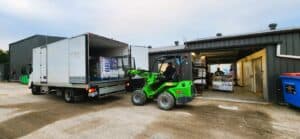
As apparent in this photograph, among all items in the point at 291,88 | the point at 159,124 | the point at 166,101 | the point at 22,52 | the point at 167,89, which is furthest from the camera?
the point at 22,52

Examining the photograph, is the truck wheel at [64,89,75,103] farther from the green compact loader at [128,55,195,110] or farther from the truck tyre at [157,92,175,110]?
the truck tyre at [157,92,175,110]

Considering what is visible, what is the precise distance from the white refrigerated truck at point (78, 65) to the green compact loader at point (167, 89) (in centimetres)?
136

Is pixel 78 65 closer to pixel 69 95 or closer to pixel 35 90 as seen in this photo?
pixel 69 95

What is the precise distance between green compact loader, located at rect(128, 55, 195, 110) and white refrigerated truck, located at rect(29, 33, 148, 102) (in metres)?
1.36

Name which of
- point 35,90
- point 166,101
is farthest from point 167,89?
point 35,90

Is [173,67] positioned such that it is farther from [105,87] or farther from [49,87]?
[49,87]

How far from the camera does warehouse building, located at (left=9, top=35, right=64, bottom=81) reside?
60.9 ft

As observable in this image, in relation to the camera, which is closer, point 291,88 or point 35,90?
point 291,88

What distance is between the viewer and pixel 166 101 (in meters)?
5.38

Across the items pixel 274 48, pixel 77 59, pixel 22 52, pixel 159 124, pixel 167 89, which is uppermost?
pixel 22 52

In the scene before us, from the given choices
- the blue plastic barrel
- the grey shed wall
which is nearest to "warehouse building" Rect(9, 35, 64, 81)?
the grey shed wall

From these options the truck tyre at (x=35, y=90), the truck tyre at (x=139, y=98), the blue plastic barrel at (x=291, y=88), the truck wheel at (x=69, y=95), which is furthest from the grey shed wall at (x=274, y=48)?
the truck tyre at (x=35, y=90)

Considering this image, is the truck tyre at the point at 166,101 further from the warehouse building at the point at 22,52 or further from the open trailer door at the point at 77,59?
the warehouse building at the point at 22,52

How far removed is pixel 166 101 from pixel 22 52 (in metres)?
23.1
